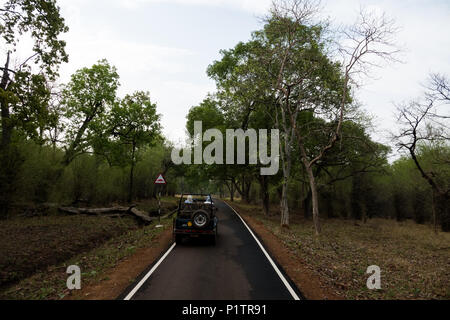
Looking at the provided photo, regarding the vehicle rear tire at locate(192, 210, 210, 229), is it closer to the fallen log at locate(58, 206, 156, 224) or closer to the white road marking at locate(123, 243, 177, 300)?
the white road marking at locate(123, 243, 177, 300)

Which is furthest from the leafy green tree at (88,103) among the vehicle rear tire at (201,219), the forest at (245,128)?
the vehicle rear tire at (201,219)

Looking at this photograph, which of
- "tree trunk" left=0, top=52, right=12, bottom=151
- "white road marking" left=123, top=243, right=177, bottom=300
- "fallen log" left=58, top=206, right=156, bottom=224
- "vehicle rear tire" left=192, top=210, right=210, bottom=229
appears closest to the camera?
"white road marking" left=123, top=243, right=177, bottom=300

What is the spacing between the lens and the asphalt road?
18.5ft

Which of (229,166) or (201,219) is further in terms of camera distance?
(229,166)

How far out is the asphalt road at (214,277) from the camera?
5.65m

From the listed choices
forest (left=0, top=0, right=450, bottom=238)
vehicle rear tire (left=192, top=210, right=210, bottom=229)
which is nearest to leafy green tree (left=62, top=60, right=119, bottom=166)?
forest (left=0, top=0, right=450, bottom=238)

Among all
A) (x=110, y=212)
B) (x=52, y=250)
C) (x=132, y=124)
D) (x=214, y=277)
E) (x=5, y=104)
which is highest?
(x=132, y=124)

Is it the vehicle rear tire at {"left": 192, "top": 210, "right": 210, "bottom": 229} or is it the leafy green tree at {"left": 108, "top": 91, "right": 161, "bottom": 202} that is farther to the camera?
the leafy green tree at {"left": 108, "top": 91, "right": 161, "bottom": 202}

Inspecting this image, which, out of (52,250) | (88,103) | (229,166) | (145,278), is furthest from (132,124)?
(145,278)

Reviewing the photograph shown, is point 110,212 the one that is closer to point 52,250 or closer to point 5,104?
point 52,250

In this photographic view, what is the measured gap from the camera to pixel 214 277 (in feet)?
22.3

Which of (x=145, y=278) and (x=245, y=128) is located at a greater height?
(x=245, y=128)
